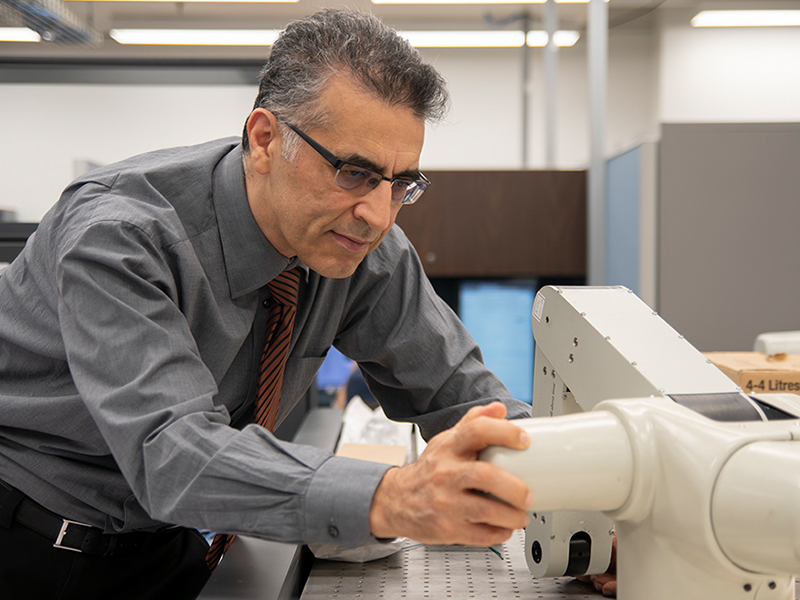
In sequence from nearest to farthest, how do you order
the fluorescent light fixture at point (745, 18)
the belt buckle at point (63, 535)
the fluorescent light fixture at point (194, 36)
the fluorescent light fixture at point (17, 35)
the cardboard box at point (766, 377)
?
the belt buckle at point (63, 535)
the cardboard box at point (766, 377)
the fluorescent light fixture at point (745, 18)
the fluorescent light fixture at point (17, 35)
the fluorescent light fixture at point (194, 36)

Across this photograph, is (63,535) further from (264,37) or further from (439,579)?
(264,37)

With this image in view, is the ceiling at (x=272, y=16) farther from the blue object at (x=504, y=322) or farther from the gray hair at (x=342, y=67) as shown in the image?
the gray hair at (x=342, y=67)

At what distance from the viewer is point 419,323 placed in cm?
101

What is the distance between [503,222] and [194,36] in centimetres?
380

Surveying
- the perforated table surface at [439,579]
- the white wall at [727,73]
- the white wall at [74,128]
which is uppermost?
the white wall at [727,73]

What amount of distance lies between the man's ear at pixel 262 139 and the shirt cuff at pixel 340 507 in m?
0.46

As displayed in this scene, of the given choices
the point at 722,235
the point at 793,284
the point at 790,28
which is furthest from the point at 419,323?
the point at 790,28

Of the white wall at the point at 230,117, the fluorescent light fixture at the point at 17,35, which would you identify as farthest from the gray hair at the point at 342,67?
the fluorescent light fixture at the point at 17,35

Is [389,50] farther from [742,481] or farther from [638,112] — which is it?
[638,112]

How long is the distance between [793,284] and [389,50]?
186 cm

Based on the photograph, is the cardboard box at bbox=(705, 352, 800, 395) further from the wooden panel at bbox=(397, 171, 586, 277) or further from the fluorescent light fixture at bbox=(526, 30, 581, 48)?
the fluorescent light fixture at bbox=(526, 30, 581, 48)

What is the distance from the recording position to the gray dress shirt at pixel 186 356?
0.56m

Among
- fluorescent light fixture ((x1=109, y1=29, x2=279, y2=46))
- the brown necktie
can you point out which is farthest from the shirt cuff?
fluorescent light fixture ((x1=109, y1=29, x2=279, y2=46))

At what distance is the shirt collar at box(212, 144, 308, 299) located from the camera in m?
0.85
